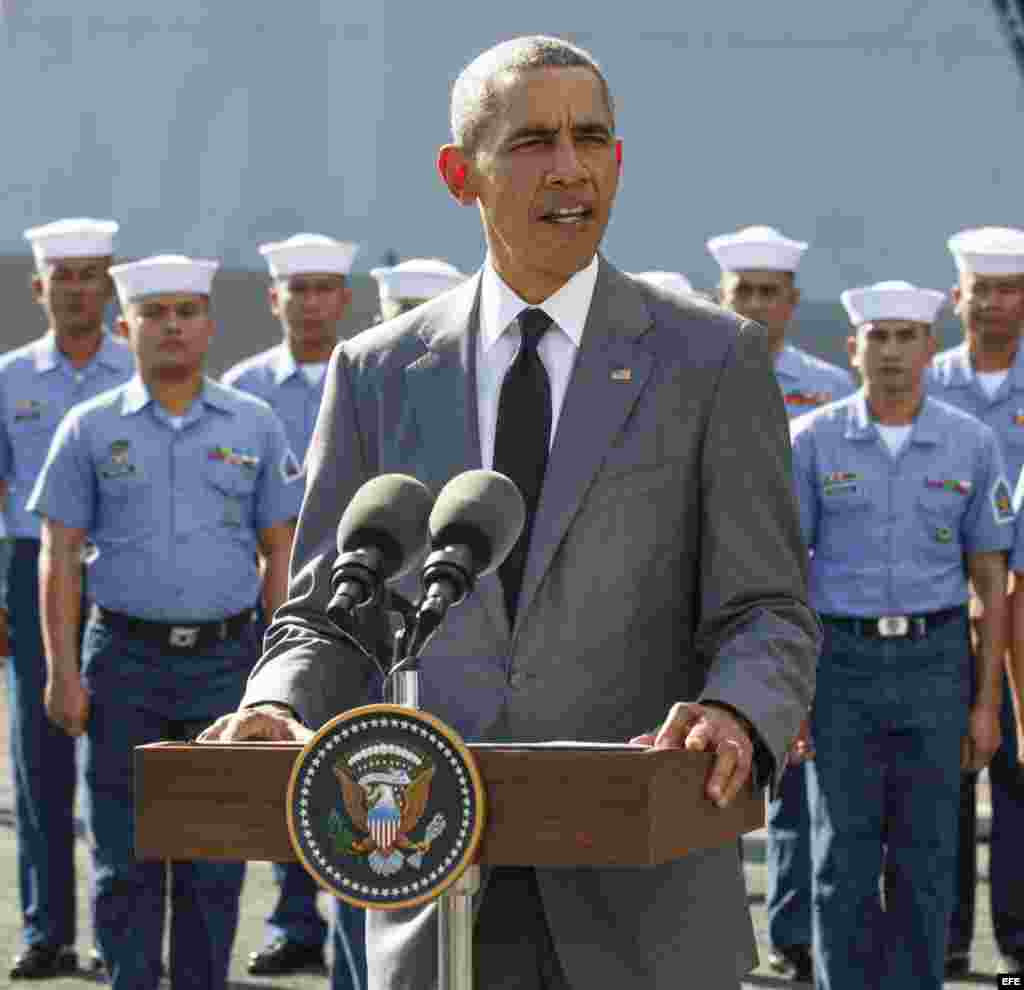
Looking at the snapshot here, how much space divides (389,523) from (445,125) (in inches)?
642

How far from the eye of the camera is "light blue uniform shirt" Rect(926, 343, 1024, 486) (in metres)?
8.47

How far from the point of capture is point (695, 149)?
1934cm

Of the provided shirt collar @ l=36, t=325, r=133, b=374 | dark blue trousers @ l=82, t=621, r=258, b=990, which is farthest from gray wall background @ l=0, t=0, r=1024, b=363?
dark blue trousers @ l=82, t=621, r=258, b=990

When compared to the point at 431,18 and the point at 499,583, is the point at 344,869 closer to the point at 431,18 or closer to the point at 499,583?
the point at 499,583

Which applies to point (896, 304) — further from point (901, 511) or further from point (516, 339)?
point (516, 339)

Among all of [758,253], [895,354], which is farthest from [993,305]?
[895,354]

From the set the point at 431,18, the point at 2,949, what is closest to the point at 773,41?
the point at 431,18

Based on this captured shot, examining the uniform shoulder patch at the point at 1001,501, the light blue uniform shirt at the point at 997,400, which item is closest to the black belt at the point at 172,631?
the uniform shoulder patch at the point at 1001,501

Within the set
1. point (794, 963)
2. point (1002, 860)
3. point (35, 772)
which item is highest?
point (35, 772)

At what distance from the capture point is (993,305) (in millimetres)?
8602

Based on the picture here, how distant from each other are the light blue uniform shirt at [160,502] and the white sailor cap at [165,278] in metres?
0.34

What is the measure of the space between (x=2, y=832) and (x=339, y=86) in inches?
407

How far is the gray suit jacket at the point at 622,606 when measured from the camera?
A: 3.26 m

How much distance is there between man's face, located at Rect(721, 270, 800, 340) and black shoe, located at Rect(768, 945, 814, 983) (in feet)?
7.29
